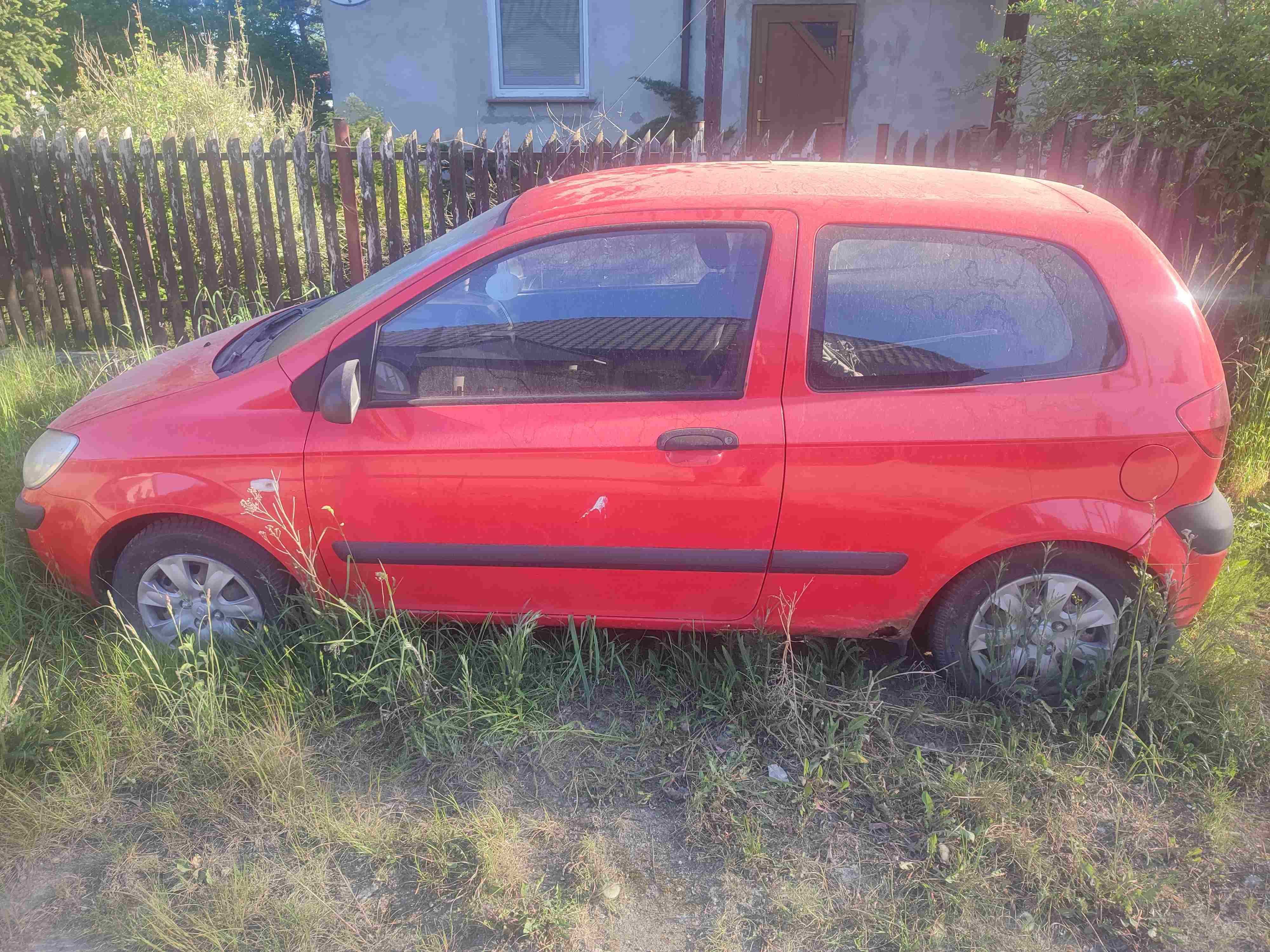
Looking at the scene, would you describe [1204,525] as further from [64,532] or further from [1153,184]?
[64,532]

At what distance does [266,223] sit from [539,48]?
6.30 meters

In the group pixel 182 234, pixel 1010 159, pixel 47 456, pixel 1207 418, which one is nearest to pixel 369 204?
pixel 182 234

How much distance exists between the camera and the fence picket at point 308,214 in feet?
19.2

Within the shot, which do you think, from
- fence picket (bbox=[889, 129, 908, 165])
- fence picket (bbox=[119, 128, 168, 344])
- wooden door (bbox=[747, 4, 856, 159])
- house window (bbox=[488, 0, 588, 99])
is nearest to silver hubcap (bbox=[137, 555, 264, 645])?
fence picket (bbox=[119, 128, 168, 344])

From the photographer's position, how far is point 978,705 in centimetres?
288

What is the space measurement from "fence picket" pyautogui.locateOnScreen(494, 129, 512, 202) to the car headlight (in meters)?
3.50

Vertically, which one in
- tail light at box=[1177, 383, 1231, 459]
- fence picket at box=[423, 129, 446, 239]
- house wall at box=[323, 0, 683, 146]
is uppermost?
house wall at box=[323, 0, 683, 146]

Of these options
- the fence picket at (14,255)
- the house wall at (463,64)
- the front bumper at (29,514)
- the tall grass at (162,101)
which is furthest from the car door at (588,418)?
the house wall at (463,64)

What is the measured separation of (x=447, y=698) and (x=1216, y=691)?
2.50m

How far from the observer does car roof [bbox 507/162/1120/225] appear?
269 centimetres

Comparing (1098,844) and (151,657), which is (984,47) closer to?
(1098,844)

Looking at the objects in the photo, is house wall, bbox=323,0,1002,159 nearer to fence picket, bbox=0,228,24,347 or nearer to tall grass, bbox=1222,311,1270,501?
fence picket, bbox=0,228,24,347

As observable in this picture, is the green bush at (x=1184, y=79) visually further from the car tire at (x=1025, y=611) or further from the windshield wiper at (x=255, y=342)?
the windshield wiper at (x=255, y=342)

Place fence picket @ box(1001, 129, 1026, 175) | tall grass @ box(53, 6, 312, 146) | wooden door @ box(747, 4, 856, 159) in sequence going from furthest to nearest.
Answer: wooden door @ box(747, 4, 856, 159) → tall grass @ box(53, 6, 312, 146) → fence picket @ box(1001, 129, 1026, 175)
